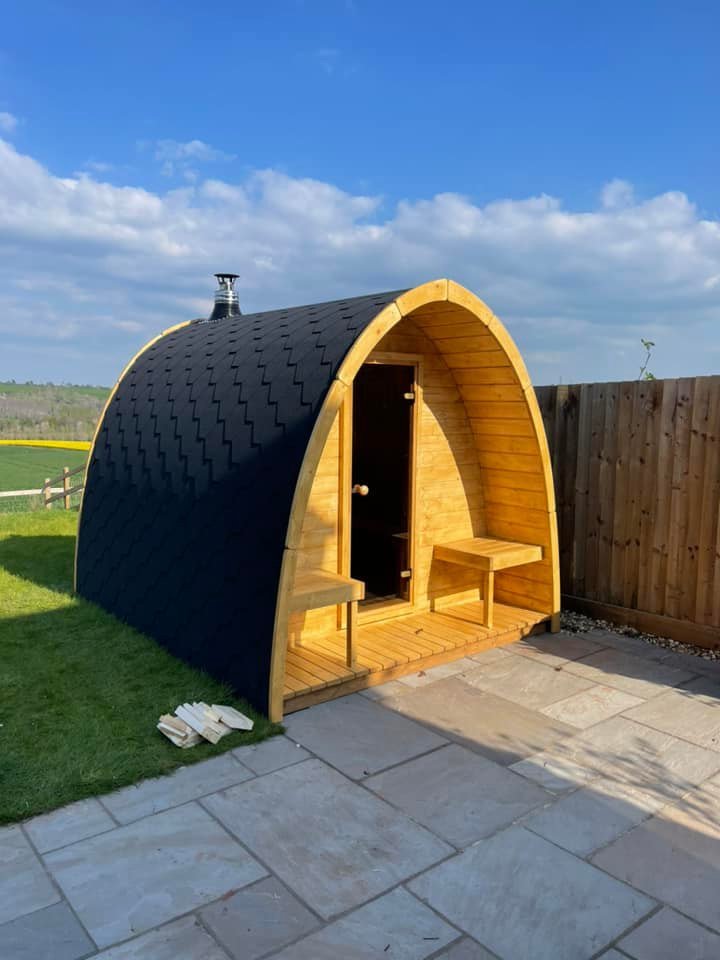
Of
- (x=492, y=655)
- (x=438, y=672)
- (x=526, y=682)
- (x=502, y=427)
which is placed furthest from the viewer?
(x=502, y=427)

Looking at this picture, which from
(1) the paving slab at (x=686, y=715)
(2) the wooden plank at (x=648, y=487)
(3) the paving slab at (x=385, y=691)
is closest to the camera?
(1) the paving slab at (x=686, y=715)

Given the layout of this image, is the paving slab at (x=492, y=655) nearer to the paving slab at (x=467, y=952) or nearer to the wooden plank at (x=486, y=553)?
the wooden plank at (x=486, y=553)

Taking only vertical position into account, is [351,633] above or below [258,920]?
above

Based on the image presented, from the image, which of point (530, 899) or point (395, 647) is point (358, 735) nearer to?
point (395, 647)

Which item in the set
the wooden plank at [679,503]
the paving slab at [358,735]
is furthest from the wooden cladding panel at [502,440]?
the paving slab at [358,735]

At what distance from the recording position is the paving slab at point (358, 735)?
3.49 metres

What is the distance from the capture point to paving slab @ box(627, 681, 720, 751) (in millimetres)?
3830

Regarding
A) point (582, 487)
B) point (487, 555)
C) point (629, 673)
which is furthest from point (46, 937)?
point (582, 487)

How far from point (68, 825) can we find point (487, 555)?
3.26 meters

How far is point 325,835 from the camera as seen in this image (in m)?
2.87

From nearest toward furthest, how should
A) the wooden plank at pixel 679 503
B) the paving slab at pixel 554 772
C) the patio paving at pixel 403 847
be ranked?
the patio paving at pixel 403 847 → the paving slab at pixel 554 772 → the wooden plank at pixel 679 503

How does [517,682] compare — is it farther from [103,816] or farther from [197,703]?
[103,816]

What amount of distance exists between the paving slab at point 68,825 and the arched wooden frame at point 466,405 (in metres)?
1.05

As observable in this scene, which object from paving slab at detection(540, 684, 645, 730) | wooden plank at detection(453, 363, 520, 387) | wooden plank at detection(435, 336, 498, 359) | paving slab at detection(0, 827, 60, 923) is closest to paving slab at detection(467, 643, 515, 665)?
paving slab at detection(540, 684, 645, 730)
